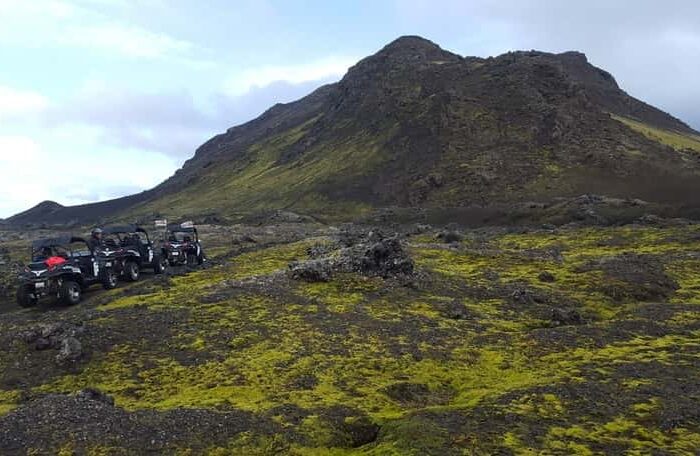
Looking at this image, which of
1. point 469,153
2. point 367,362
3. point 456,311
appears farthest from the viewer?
point 469,153

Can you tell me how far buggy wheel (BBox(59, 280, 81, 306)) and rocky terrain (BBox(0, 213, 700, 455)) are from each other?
3.51 ft

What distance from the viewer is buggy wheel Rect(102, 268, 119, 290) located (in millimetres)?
40094

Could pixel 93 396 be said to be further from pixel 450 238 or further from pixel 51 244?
pixel 450 238

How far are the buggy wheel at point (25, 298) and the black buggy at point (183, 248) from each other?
15.2 meters

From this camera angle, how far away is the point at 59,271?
35469 mm

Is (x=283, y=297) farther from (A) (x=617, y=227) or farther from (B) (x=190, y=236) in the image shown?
(A) (x=617, y=227)

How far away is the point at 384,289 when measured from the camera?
118 feet

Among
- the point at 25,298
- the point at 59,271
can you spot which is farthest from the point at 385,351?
the point at 25,298

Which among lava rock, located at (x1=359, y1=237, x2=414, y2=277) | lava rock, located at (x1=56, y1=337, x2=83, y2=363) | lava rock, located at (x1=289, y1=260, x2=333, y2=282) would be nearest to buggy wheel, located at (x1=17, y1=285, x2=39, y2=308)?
lava rock, located at (x1=56, y1=337, x2=83, y2=363)

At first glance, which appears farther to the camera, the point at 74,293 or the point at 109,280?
the point at 109,280

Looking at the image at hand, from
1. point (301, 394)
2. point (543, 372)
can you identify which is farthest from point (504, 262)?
point (301, 394)

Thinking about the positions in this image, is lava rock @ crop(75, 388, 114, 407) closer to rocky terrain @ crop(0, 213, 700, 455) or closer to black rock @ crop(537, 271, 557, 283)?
rocky terrain @ crop(0, 213, 700, 455)

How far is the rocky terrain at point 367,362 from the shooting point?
674 inches

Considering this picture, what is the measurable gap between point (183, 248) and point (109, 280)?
37.2 feet
